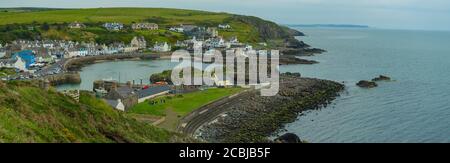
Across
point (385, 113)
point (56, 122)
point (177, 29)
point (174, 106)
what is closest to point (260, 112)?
point (174, 106)

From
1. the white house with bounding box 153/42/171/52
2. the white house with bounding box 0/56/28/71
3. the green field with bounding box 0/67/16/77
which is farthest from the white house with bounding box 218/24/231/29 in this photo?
the green field with bounding box 0/67/16/77

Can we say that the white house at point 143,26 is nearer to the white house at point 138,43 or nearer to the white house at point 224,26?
the white house at point 138,43

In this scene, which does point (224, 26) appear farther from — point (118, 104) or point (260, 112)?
point (118, 104)

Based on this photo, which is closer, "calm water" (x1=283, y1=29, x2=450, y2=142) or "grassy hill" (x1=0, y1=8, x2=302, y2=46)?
"calm water" (x1=283, y1=29, x2=450, y2=142)

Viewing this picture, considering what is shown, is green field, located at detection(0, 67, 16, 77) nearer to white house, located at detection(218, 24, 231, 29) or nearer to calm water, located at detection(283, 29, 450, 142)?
calm water, located at detection(283, 29, 450, 142)
